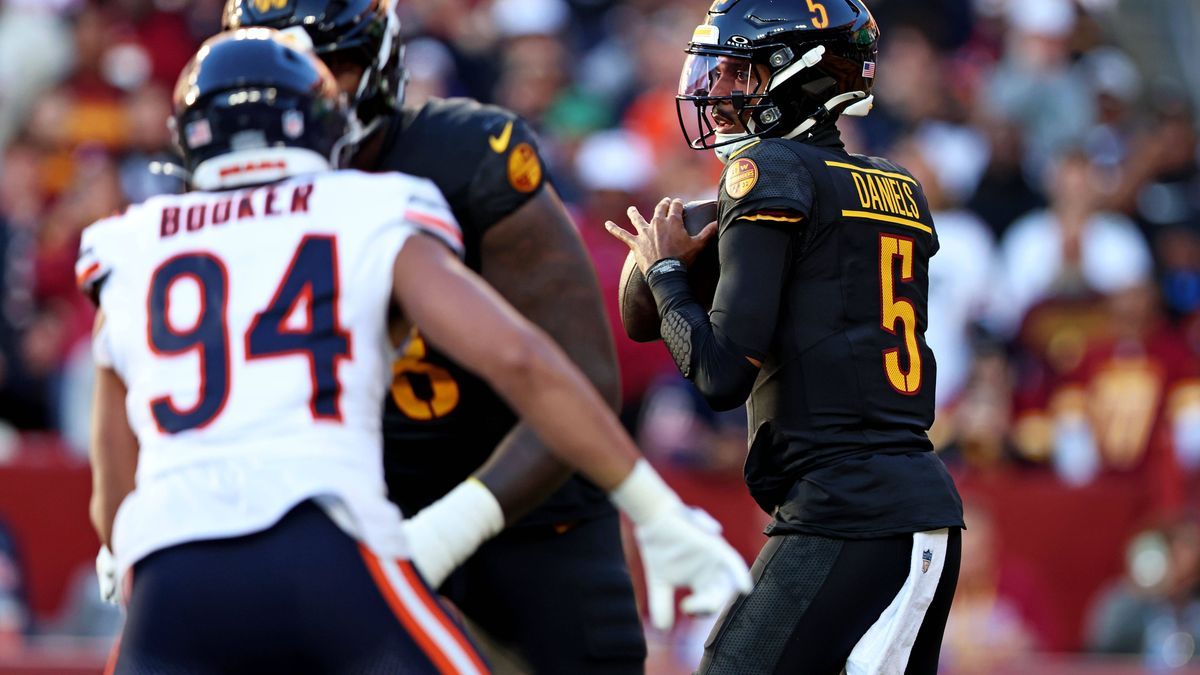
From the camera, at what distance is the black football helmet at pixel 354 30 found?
13.6 feet

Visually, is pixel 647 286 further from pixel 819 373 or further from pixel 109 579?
pixel 109 579

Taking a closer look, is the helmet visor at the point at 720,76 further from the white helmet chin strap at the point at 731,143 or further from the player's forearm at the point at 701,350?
the player's forearm at the point at 701,350

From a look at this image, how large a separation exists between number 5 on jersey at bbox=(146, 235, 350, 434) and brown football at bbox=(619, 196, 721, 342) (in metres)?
1.05

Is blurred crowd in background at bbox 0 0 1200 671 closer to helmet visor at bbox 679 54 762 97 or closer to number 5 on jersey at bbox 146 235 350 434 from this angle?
helmet visor at bbox 679 54 762 97

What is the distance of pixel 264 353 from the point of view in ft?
10.5

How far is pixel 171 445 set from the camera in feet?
10.7

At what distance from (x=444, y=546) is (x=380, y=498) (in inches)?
9.6

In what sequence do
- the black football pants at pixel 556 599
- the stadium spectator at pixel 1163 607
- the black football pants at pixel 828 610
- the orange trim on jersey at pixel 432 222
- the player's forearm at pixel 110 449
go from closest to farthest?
the orange trim on jersey at pixel 432 222 < the player's forearm at pixel 110 449 < the black football pants at pixel 828 610 < the black football pants at pixel 556 599 < the stadium spectator at pixel 1163 607

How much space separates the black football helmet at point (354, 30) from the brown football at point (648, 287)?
718mm

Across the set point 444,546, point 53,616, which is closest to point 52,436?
point 53,616

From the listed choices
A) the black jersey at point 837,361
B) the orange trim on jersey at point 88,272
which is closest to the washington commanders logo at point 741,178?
the black jersey at point 837,361

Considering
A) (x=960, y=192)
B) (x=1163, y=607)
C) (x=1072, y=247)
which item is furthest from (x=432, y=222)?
(x=960, y=192)

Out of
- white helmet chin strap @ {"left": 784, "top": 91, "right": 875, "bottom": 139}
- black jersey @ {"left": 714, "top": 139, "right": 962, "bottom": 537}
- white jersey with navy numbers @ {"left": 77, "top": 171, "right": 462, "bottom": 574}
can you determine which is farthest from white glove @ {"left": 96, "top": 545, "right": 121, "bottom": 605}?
white helmet chin strap @ {"left": 784, "top": 91, "right": 875, "bottom": 139}

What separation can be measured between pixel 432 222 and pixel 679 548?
0.74 m
